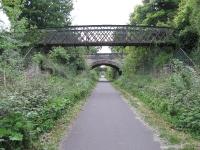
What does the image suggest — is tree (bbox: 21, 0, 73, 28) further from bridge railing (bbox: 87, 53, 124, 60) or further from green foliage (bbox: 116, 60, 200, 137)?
green foliage (bbox: 116, 60, 200, 137)

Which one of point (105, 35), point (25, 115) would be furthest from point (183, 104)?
point (105, 35)

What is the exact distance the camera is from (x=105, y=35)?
143ft

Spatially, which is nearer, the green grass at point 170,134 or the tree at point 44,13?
the green grass at point 170,134

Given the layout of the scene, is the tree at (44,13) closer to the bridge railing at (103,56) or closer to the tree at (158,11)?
the tree at (158,11)

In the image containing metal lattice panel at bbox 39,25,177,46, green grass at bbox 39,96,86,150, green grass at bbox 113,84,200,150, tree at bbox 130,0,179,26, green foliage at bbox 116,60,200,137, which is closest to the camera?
green grass at bbox 39,96,86,150

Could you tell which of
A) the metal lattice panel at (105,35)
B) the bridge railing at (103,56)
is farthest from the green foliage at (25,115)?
the bridge railing at (103,56)

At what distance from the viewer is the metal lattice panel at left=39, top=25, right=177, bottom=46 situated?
42531mm

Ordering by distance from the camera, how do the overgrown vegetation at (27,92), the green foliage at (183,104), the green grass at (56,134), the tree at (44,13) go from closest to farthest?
the overgrown vegetation at (27,92) → the green grass at (56,134) → the green foliage at (183,104) → the tree at (44,13)

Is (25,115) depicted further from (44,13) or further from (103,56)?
(103,56)

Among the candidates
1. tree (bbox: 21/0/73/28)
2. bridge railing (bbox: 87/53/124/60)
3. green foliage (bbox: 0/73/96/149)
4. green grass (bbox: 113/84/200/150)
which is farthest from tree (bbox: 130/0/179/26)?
bridge railing (bbox: 87/53/124/60)

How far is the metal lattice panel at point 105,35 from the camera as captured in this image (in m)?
42.5

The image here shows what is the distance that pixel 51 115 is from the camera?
1499 centimetres

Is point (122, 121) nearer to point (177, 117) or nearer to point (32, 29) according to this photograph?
point (177, 117)

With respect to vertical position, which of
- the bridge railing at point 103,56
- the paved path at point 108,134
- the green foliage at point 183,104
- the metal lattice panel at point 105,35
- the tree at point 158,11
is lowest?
the paved path at point 108,134
